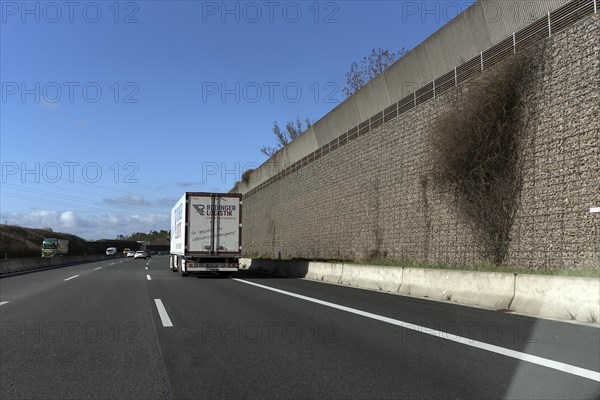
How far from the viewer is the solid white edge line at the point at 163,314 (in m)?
9.18

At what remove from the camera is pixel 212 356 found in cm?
651

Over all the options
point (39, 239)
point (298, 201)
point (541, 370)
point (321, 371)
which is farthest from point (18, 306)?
point (39, 239)

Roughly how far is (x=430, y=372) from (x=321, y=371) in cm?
125

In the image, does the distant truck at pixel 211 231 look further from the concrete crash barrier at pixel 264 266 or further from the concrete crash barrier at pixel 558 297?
the concrete crash barrier at pixel 558 297

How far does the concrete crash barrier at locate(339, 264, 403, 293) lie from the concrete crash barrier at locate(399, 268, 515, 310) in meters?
0.47

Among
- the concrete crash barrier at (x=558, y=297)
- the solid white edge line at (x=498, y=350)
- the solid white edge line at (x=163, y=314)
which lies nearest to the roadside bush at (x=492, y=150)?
the concrete crash barrier at (x=558, y=297)

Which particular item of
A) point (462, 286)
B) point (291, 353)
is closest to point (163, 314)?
point (291, 353)

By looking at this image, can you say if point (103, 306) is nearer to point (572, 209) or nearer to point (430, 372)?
point (430, 372)

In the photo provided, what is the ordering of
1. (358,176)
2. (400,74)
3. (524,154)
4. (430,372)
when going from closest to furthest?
(430,372) < (524,154) < (400,74) < (358,176)

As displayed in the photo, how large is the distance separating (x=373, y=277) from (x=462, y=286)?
15.8 ft

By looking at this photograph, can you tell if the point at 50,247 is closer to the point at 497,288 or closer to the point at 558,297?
the point at 497,288

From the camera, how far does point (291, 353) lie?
21.9 feet

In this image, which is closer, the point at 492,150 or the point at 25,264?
the point at 492,150

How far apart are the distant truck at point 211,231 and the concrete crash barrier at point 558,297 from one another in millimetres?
14603
